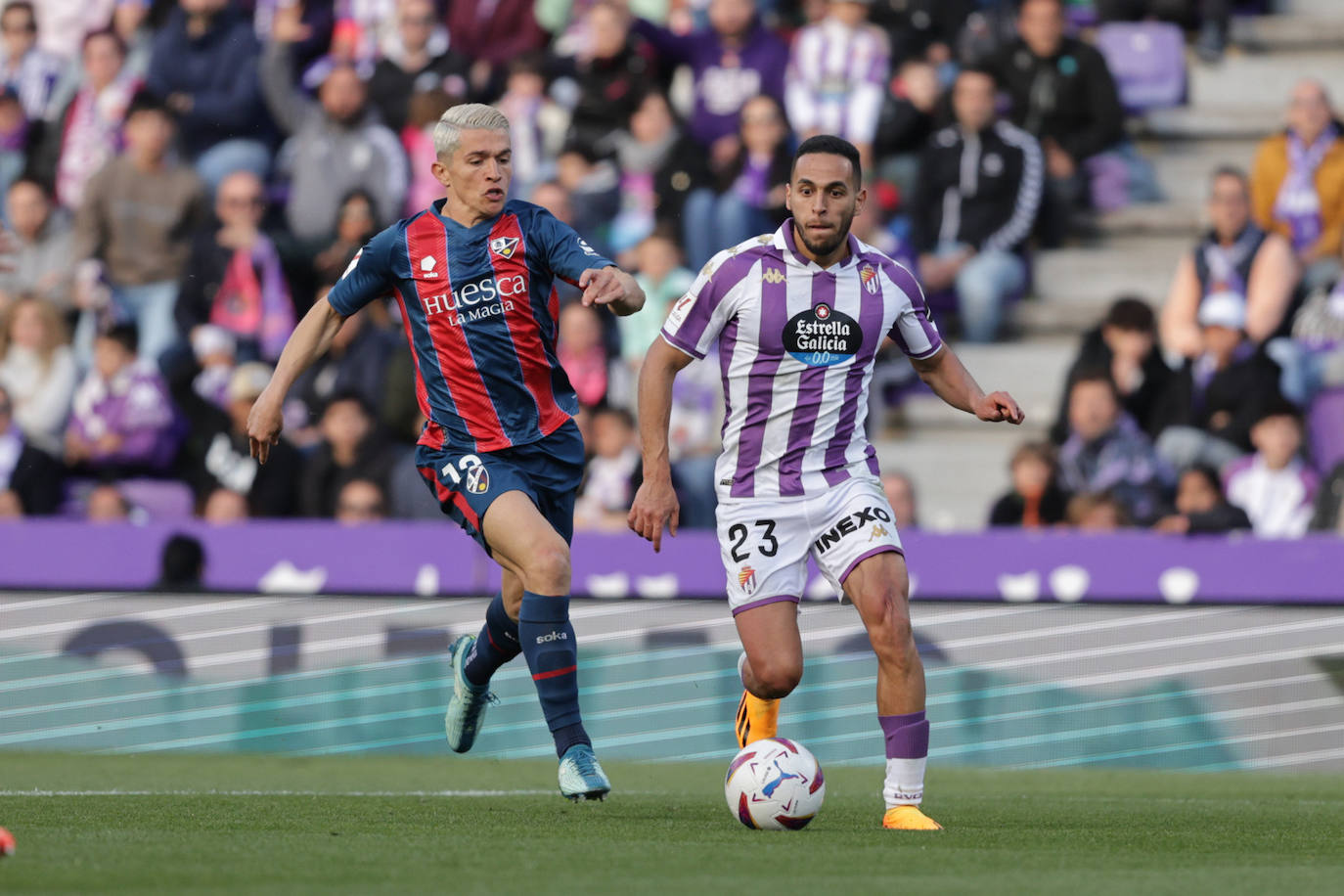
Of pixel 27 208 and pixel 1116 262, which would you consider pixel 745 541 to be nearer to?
pixel 1116 262

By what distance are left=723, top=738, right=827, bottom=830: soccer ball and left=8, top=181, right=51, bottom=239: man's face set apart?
1072 cm

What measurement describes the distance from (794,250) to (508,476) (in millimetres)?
1290

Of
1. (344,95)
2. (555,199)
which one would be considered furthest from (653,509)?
(344,95)

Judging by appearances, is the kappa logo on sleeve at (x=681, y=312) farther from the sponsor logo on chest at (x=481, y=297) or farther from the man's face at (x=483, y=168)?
the man's face at (x=483, y=168)

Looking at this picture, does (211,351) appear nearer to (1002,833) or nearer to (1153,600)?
(1153,600)

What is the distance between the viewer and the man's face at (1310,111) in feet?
42.5

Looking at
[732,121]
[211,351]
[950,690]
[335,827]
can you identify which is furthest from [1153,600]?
[211,351]

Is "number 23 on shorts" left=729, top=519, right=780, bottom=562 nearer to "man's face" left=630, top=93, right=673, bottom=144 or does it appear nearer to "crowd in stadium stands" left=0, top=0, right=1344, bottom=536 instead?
"crowd in stadium stands" left=0, top=0, right=1344, bottom=536

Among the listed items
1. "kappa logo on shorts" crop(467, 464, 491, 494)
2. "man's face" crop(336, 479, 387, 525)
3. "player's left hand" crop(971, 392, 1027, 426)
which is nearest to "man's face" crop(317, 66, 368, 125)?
"man's face" crop(336, 479, 387, 525)

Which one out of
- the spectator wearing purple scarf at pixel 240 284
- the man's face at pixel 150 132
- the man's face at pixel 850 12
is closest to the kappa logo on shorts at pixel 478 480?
the spectator wearing purple scarf at pixel 240 284

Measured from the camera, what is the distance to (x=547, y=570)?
22.4 ft

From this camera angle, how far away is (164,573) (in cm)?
1078

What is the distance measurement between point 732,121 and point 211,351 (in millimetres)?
3970

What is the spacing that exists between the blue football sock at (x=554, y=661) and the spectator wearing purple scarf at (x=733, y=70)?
7.87 metres
